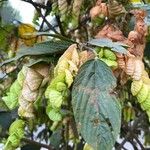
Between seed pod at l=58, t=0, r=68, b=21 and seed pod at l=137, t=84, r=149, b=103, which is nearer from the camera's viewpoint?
seed pod at l=137, t=84, r=149, b=103

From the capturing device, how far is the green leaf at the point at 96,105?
67cm

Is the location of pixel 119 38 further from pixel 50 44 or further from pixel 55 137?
pixel 55 137

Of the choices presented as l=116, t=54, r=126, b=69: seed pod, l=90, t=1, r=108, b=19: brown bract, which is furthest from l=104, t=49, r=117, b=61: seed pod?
l=90, t=1, r=108, b=19: brown bract

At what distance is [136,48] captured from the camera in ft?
2.57

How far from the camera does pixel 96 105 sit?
680 mm

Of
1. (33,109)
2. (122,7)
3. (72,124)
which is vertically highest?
(122,7)

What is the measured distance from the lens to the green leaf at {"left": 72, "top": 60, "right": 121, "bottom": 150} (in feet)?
2.19

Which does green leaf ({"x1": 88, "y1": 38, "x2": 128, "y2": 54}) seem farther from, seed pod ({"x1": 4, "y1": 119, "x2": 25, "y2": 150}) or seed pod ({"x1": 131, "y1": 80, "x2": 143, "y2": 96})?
seed pod ({"x1": 4, "y1": 119, "x2": 25, "y2": 150})

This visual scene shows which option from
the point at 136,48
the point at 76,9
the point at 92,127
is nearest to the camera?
the point at 92,127

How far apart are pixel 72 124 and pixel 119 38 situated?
0.26 meters

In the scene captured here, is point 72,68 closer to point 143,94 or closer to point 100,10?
point 143,94

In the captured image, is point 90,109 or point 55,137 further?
point 55,137

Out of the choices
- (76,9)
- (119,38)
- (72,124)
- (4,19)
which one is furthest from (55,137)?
(119,38)

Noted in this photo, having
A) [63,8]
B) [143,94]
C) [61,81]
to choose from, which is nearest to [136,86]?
[143,94]
